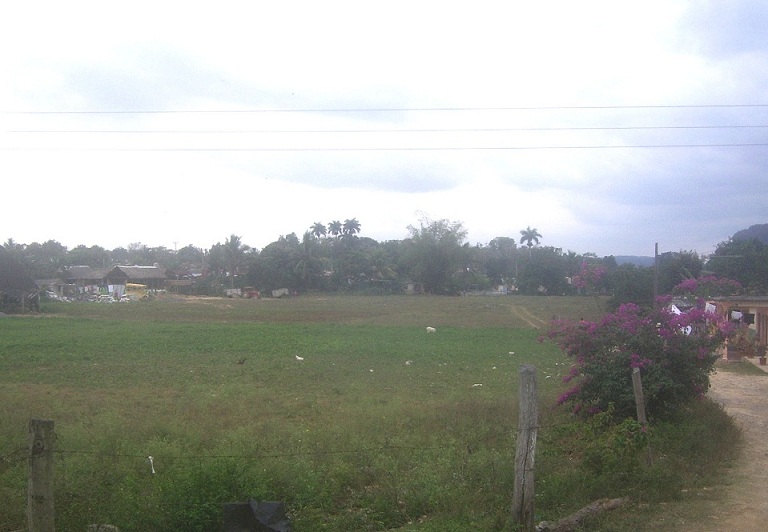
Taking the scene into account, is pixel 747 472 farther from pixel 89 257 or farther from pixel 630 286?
pixel 89 257

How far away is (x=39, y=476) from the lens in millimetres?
5059

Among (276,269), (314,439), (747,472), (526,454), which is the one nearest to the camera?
(526,454)

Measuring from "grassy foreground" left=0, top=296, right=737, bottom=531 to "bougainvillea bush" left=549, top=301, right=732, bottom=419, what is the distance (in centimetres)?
61

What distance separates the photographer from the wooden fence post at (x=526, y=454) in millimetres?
5844

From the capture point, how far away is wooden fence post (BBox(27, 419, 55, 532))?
504 centimetres

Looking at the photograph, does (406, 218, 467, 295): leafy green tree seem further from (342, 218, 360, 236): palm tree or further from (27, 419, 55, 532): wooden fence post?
(27, 419, 55, 532): wooden fence post

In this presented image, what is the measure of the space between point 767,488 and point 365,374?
43.2 ft

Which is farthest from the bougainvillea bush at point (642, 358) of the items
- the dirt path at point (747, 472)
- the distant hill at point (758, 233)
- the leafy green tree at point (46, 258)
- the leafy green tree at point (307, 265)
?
the leafy green tree at point (46, 258)

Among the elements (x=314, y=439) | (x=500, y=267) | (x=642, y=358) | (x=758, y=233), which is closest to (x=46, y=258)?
(x=500, y=267)

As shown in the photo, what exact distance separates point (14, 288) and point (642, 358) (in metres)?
47.0

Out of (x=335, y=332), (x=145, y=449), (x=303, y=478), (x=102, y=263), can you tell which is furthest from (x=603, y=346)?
(x=102, y=263)

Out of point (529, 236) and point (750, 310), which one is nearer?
point (750, 310)

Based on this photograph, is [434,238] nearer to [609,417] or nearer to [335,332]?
[335,332]

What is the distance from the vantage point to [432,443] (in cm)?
1001
